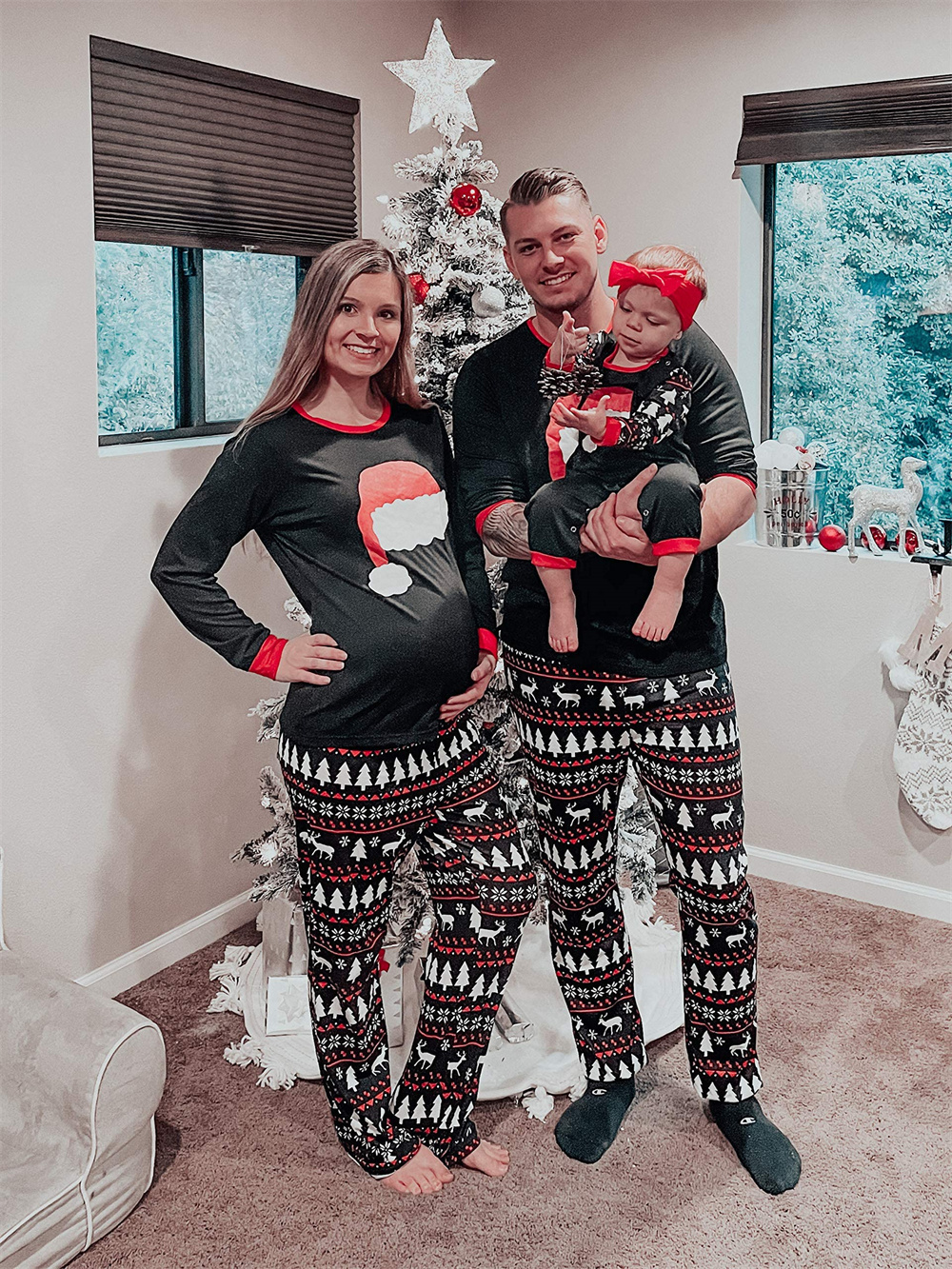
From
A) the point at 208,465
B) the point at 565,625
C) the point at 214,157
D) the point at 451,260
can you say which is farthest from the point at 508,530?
the point at 214,157

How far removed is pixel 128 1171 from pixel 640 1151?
3.04 feet

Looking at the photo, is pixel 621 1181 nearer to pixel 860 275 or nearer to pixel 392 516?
pixel 392 516

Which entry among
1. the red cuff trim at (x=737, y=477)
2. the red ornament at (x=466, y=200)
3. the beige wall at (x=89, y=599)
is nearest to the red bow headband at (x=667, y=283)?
the red cuff trim at (x=737, y=477)

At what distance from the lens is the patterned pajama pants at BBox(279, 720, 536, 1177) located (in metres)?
2.03

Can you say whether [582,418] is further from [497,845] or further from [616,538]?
[497,845]

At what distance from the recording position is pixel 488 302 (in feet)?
8.50

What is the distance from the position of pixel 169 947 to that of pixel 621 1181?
4.38ft

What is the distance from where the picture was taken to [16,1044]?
6.97ft

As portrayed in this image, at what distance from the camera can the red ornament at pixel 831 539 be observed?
3.30m

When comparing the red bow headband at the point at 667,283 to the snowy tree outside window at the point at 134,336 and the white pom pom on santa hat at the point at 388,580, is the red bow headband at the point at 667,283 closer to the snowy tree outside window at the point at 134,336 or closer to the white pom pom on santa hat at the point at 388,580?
the white pom pom on santa hat at the point at 388,580

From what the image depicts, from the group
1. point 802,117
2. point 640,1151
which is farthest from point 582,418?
point 802,117

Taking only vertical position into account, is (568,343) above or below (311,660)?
above

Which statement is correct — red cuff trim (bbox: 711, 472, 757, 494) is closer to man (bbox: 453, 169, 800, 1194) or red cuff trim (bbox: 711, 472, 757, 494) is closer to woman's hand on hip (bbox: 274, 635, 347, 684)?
man (bbox: 453, 169, 800, 1194)

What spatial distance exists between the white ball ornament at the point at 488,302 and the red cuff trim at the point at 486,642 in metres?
0.79
